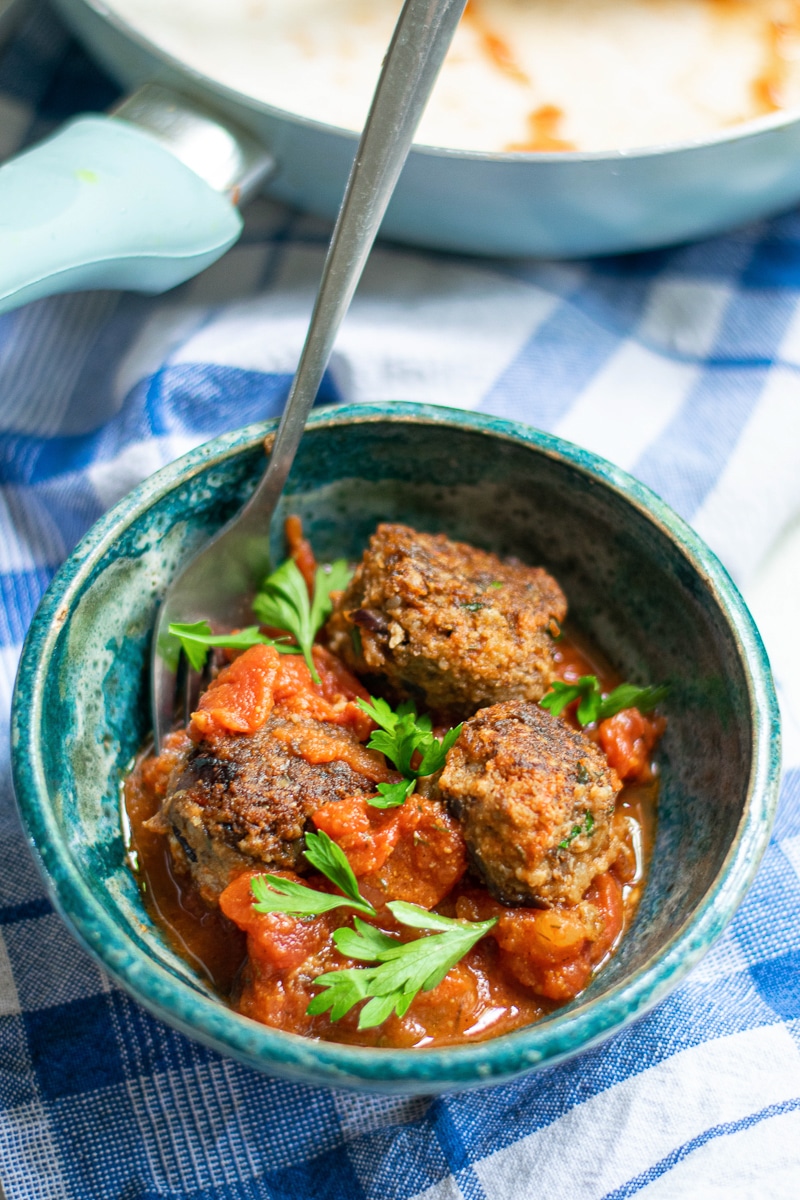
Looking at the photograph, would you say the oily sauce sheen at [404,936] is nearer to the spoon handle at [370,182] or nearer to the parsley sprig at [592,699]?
the parsley sprig at [592,699]

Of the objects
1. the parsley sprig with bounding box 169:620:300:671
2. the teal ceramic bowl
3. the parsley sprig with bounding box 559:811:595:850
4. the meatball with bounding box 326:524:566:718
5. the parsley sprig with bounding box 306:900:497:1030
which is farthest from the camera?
the parsley sprig with bounding box 169:620:300:671

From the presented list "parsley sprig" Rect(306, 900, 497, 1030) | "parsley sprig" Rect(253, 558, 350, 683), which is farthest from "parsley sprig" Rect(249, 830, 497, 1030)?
"parsley sprig" Rect(253, 558, 350, 683)

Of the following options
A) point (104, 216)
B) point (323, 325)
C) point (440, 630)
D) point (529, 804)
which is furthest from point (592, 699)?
point (104, 216)

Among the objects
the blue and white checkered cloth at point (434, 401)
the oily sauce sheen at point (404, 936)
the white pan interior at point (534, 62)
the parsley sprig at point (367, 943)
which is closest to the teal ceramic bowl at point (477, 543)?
the oily sauce sheen at point (404, 936)

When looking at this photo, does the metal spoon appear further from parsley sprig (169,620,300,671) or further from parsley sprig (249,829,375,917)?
parsley sprig (249,829,375,917)

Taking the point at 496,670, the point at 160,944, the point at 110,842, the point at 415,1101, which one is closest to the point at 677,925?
the point at 496,670

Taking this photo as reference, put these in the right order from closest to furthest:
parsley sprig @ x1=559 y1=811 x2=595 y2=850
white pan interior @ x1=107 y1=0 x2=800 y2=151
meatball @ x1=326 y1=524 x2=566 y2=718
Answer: parsley sprig @ x1=559 y1=811 x2=595 y2=850 < meatball @ x1=326 y1=524 x2=566 y2=718 < white pan interior @ x1=107 y1=0 x2=800 y2=151

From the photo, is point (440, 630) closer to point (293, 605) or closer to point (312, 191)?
point (293, 605)
